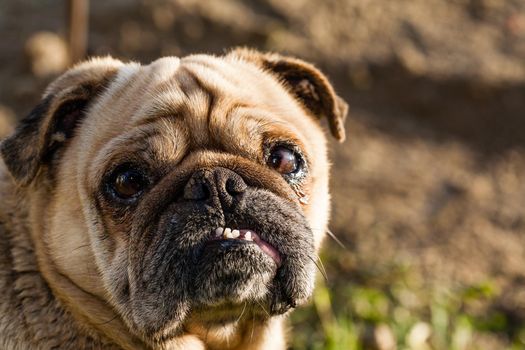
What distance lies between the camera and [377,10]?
9.03 meters

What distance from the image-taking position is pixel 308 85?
5.00m

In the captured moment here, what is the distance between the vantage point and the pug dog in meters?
3.65

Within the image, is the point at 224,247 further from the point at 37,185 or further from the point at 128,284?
the point at 37,185

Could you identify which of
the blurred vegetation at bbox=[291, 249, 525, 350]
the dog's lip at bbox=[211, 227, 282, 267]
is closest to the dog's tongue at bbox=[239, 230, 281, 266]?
the dog's lip at bbox=[211, 227, 282, 267]

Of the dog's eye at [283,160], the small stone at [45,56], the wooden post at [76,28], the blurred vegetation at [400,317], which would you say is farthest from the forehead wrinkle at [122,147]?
the small stone at [45,56]

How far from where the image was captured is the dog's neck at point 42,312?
396cm

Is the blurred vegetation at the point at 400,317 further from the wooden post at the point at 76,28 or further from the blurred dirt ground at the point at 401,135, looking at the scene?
the wooden post at the point at 76,28

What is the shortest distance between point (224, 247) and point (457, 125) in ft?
17.2

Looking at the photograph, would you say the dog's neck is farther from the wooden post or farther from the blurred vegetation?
the wooden post

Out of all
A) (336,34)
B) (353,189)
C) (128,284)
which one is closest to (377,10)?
(336,34)

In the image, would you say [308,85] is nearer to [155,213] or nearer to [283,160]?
[283,160]

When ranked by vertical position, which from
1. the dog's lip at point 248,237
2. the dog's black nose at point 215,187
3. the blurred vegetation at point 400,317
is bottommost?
the blurred vegetation at point 400,317

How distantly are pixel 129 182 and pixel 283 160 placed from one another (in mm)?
779

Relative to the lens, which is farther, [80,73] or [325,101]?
[325,101]
